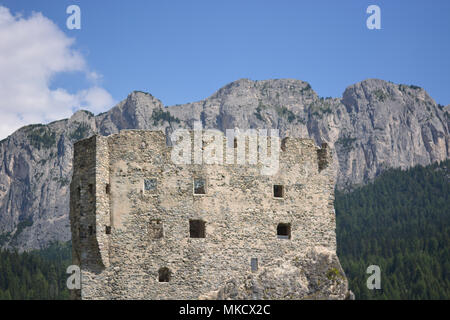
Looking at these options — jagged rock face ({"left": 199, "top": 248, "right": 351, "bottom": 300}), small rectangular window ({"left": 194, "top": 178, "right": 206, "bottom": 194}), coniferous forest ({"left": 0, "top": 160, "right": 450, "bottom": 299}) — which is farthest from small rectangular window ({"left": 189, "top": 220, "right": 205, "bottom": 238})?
coniferous forest ({"left": 0, "top": 160, "right": 450, "bottom": 299})

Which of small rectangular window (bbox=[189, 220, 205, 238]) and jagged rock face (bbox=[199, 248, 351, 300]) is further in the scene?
small rectangular window (bbox=[189, 220, 205, 238])

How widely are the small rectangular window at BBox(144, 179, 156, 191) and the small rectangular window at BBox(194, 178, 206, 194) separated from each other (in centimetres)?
227

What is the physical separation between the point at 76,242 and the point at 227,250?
8.12 meters

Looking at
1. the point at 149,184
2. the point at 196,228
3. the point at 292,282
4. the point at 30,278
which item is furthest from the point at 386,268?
the point at 149,184

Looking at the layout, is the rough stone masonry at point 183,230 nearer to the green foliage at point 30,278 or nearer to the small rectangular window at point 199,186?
the small rectangular window at point 199,186

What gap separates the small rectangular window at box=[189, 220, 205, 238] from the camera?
115 feet

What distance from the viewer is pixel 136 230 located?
34219 mm

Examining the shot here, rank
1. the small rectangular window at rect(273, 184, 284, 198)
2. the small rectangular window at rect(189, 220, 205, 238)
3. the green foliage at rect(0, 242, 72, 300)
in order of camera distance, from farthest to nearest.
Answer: the green foliage at rect(0, 242, 72, 300) → the small rectangular window at rect(273, 184, 284, 198) → the small rectangular window at rect(189, 220, 205, 238)

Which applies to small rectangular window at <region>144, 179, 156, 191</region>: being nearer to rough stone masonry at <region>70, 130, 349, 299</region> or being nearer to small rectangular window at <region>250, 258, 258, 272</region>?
rough stone masonry at <region>70, 130, 349, 299</region>

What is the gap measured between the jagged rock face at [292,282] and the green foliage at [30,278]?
112 m

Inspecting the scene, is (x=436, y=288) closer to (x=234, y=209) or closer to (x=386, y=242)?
(x=386, y=242)

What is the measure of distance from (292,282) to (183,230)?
6546 mm
